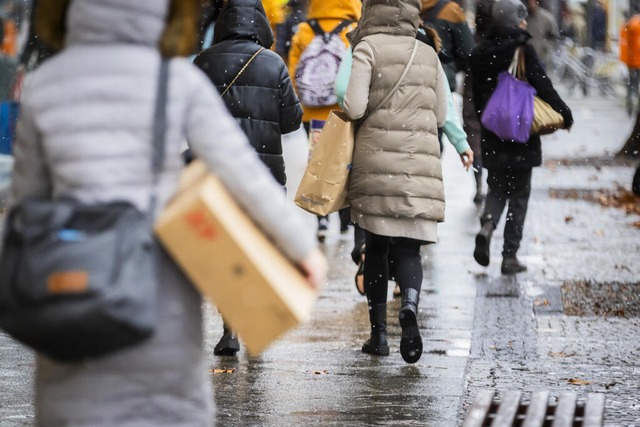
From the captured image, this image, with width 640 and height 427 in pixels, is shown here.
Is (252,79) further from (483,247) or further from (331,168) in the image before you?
(483,247)

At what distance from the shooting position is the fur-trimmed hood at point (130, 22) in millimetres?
3488

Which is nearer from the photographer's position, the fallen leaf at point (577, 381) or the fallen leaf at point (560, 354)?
the fallen leaf at point (577, 381)

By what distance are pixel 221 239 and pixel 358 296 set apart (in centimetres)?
614

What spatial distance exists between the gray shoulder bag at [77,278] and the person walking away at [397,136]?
3992 mm

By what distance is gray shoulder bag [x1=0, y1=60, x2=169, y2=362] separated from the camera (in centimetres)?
324

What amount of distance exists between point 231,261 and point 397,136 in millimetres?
4047

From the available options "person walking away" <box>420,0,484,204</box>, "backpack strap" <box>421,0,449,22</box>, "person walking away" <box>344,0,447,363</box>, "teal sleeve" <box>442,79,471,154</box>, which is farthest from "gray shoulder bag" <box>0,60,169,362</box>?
"backpack strap" <box>421,0,449,22</box>

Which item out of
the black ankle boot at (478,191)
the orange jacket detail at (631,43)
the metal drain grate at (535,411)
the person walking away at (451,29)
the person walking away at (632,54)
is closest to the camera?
the metal drain grate at (535,411)

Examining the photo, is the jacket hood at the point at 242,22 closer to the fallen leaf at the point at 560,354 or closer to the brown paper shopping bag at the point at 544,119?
the fallen leaf at the point at 560,354

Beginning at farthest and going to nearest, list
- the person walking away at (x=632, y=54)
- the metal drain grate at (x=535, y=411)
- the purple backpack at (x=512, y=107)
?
the person walking away at (x=632, y=54) < the purple backpack at (x=512, y=107) < the metal drain grate at (x=535, y=411)

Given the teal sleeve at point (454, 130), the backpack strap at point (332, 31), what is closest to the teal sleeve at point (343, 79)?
the teal sleeve at point (454, 130)

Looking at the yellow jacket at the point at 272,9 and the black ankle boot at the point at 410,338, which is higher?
the yellow jacket at the point at 272,9

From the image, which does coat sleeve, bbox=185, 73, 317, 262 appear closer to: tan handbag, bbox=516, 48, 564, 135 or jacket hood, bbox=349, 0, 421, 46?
jacket hood, bbox=349, 0, 421, 46

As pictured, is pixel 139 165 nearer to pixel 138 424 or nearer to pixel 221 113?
pixel 221 113
